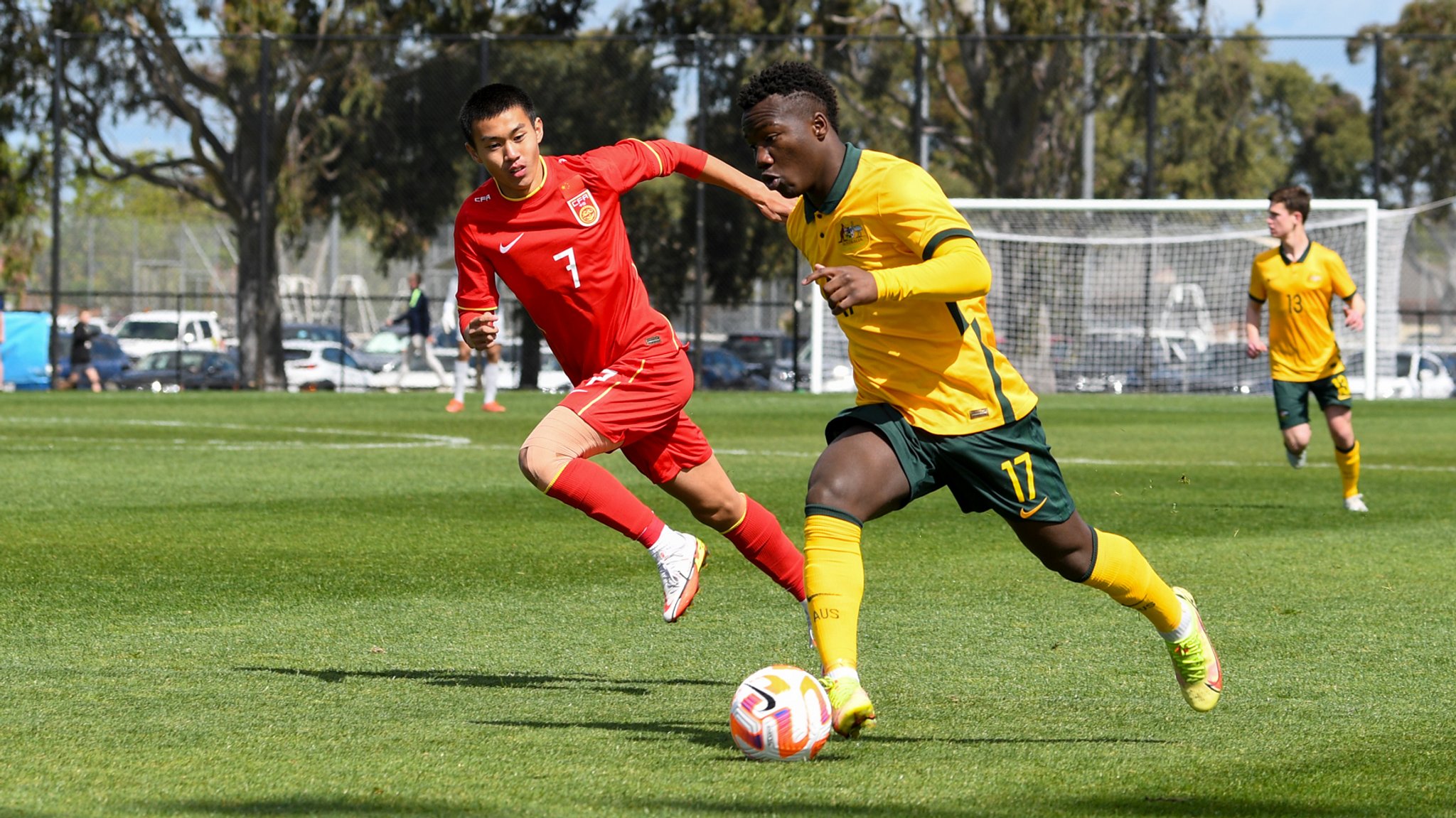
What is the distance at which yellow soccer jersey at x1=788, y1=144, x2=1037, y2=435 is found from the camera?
185 inches

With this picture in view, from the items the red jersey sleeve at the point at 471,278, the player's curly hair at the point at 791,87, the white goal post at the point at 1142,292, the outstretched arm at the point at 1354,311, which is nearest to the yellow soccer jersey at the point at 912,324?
the player's curly hair at the point at 791,87

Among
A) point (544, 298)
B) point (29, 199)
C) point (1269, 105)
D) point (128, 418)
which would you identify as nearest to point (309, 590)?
point (544, 298)

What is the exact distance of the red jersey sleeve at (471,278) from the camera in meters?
6.14

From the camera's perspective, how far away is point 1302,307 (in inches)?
450

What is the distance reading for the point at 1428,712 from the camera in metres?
5.02

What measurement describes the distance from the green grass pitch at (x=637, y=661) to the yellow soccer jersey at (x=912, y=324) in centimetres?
85

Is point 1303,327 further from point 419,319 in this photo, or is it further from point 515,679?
point 419,319

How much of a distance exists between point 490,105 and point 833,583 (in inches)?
90.4

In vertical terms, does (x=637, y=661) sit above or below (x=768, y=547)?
below

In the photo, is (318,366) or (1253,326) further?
(318,366)

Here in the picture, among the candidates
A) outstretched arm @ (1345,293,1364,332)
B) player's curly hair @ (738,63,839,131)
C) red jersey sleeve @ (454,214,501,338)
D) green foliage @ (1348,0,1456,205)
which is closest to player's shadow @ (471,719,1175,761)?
player's curly hair @ (738,63,839,131)

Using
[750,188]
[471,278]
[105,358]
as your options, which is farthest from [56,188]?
[750,188]

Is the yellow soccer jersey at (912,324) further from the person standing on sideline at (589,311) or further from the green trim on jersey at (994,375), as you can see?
the person standing on sideline at (589,311)

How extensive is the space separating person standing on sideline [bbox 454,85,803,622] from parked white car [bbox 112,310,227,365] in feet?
112
